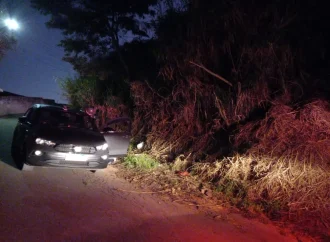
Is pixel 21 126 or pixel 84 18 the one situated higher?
pixel 84 18

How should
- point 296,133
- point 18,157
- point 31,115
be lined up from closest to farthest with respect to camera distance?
point 296,133
point 18,157
point 31,115

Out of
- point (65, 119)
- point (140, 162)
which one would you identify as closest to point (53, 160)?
point (65, 119)

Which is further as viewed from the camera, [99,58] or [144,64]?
[99,58]

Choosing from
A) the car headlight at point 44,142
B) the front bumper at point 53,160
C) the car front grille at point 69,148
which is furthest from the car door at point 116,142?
the car headlight at point 44,142

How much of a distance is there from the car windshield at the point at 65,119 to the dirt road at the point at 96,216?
1.38m

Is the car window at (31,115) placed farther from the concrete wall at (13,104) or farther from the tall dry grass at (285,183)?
the concrete wall at (13,104)

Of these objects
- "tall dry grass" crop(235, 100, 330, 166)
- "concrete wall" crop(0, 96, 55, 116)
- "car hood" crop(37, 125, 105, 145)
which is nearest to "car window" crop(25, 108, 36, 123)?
"car hood" crop(37, 125, 105, 145)

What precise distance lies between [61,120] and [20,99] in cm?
2032

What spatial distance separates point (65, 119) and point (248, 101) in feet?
16.3

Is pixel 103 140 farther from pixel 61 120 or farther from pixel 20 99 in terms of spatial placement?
pixel 20 99

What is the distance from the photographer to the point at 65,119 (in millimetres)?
8180

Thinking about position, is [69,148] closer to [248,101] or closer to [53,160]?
[53,160]

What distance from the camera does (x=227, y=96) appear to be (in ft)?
29.5

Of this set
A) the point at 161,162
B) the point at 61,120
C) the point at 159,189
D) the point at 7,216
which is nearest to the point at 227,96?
the point at 161,162
